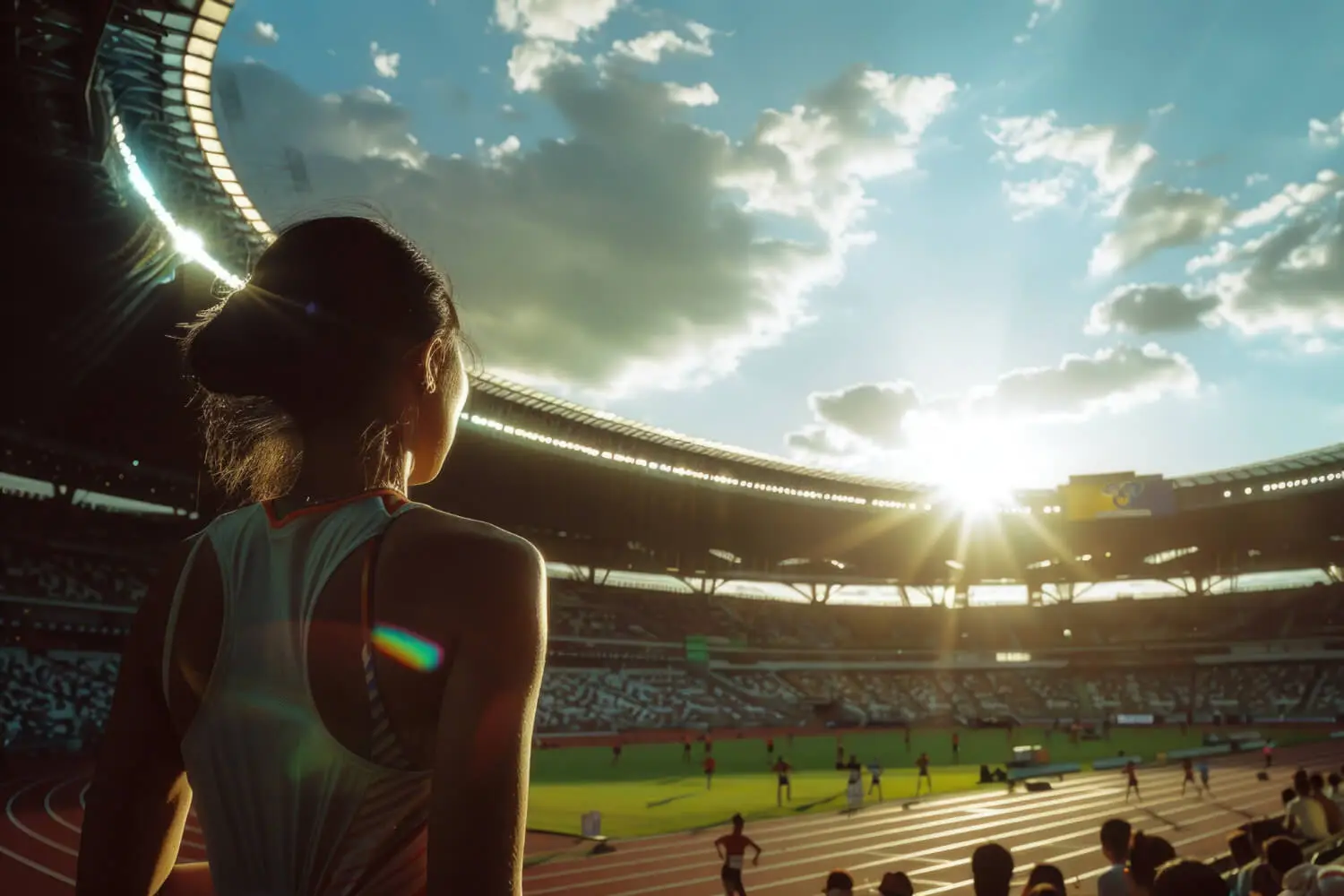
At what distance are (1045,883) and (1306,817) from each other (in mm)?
6650

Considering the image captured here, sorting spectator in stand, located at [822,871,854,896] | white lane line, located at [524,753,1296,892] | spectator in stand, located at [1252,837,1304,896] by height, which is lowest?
white lane line, located at [524,753,1296,892]

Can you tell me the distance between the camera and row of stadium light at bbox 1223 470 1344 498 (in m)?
52.9

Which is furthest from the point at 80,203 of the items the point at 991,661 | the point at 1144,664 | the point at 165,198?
the point at 1144,664

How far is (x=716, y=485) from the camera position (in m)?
53.0

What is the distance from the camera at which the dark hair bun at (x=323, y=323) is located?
145cm

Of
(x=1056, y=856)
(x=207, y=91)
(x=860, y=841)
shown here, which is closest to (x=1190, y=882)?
(x=1056, y=856)

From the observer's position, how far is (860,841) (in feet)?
67.9

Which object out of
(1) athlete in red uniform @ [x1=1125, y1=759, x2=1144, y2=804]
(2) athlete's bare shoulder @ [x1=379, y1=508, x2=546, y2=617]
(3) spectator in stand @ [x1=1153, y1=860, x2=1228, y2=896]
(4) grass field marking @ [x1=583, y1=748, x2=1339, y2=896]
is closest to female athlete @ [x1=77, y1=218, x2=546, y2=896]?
(2) athlete's bare shoulder @ [x1=379, y1=508, x2=546, y2=617]

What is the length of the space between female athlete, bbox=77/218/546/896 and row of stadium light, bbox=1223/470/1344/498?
62.8 m

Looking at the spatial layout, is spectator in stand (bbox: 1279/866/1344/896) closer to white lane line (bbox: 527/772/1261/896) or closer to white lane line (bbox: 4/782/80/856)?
white lane line (bbox: 527/772/1261/896)

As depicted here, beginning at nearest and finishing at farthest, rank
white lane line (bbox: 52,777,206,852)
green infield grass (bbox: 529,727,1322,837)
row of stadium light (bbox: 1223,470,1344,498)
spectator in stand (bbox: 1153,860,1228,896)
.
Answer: spectator in stand (bbox: 1153,860,1228,896), white lane line (bbox: 52,777,206,852), green infield grass (bbox: 529,727,1322,837), row of stadium light (bbox: 1223,470,1344,498)

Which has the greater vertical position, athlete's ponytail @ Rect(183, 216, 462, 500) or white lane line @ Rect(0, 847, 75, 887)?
athlete's ponytail @ Rect(183, 216, 462, 500)

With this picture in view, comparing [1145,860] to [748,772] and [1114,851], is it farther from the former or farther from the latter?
[748,772]

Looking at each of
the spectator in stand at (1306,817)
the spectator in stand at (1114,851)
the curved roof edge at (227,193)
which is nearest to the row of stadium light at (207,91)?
the curved roof edge at (227,193)
